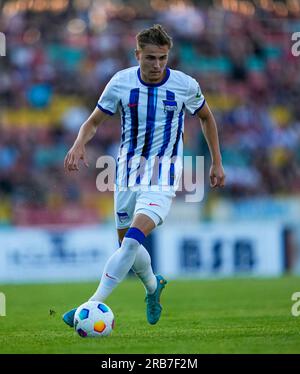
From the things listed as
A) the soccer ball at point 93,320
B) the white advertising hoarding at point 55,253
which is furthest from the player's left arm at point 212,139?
the white advertising hoarding at point 55,253

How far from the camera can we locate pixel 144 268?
7.79 metres

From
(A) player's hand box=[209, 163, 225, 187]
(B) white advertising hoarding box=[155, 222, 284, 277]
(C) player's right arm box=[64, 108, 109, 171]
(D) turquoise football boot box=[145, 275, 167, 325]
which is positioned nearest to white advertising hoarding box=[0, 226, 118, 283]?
(B) white advertising hoarding box=[155, 222, 284, 277]

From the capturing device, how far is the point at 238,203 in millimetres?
17016

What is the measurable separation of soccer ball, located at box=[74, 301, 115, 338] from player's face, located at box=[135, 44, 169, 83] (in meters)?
1.87

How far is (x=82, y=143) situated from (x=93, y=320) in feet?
4.60

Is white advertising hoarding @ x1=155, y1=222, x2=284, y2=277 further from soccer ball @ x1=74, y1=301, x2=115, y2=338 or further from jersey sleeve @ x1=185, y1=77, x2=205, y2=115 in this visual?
soccer ball @ x1=74, y1=301, x2=115, y2=338

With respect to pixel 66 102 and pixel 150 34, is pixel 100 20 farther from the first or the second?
pixel 150 34

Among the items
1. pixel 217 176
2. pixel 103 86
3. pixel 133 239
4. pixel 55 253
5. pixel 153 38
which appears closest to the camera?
pixel 133 239

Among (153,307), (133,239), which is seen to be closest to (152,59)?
(133,239)

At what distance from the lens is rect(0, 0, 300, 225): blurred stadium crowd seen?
17766 mm

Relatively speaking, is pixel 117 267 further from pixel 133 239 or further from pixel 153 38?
pixel 153 38

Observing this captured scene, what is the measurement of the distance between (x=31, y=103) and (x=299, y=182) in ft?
19.2
